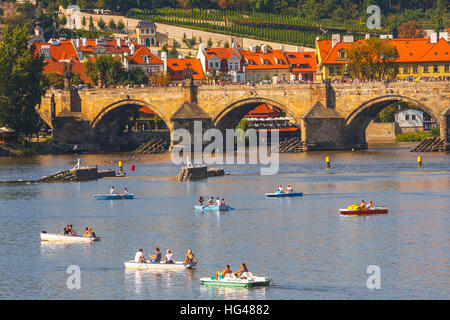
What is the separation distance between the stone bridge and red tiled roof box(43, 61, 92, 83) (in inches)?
1108

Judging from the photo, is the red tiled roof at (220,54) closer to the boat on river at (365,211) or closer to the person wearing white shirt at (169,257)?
the boat on river at (365,211)

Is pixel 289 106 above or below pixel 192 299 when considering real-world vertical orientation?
above

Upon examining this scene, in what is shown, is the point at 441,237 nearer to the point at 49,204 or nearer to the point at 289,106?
the point at 49,204

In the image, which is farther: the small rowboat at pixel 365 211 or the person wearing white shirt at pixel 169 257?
the small rowboat at pixel 365 211

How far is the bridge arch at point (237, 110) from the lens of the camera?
14025 cm

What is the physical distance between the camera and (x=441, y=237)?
68.8 meters

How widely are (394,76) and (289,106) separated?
35459 mm

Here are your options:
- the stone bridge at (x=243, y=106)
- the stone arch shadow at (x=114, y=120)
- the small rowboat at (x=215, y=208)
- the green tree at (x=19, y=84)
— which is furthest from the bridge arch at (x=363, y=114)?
the small rowboat at (x=215, y=208)

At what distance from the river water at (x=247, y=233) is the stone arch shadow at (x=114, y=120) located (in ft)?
113

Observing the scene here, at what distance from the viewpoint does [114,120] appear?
155750 millimetres

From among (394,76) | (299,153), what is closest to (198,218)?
(299,153)

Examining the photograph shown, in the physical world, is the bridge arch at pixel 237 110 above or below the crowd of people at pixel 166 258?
above

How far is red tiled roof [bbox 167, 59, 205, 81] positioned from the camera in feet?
627
